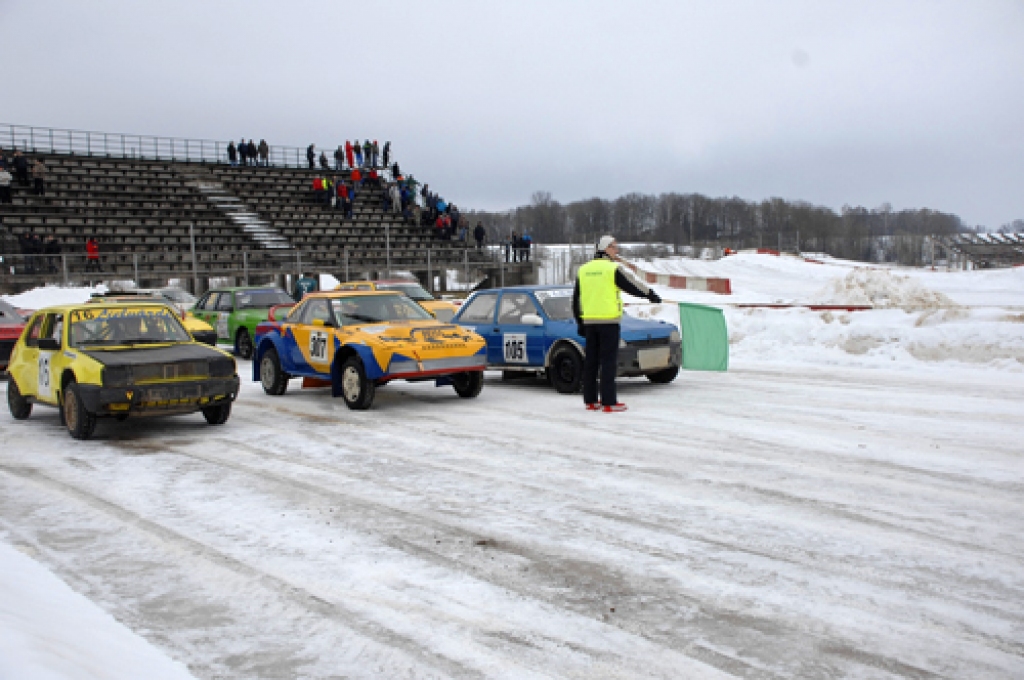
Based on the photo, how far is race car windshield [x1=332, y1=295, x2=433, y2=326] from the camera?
39.4ft

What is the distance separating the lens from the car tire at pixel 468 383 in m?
11.9

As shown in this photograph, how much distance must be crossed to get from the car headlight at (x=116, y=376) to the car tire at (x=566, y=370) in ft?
17.6

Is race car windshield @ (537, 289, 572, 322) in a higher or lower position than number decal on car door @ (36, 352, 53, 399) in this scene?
higher

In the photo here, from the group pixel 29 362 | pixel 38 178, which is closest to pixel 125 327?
pixel 29 362

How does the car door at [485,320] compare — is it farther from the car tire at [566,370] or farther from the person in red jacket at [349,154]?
the person in red jacket at [349,154]

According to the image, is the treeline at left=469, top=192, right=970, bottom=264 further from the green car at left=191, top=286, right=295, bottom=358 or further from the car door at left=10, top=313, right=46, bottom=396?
the car door at left=10, top=313, right=46, bottom=396

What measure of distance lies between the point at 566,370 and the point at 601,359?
1.54m

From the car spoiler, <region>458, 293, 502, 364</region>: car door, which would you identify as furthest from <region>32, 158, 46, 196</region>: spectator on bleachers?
<region>458, 293, 502, 364</region>: car door

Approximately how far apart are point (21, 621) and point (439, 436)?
5.46 m

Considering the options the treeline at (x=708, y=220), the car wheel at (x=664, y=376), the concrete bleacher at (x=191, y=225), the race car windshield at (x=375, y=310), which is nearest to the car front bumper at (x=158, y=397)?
the race car windshield at (x=375, y=310)

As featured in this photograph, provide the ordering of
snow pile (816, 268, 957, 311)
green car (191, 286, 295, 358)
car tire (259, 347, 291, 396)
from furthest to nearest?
Result: snow pile (816, 268, 957, 311)
green car (191, 286, 295, 358)
car tire (259, 347, 291, 396)

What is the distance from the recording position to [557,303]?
508 inches

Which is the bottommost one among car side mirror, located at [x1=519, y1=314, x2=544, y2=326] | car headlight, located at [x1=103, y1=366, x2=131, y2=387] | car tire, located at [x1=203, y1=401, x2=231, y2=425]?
car tire, located at [x1=203, y1=401, x2=231, y2=425]

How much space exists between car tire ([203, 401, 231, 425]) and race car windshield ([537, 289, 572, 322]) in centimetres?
451
